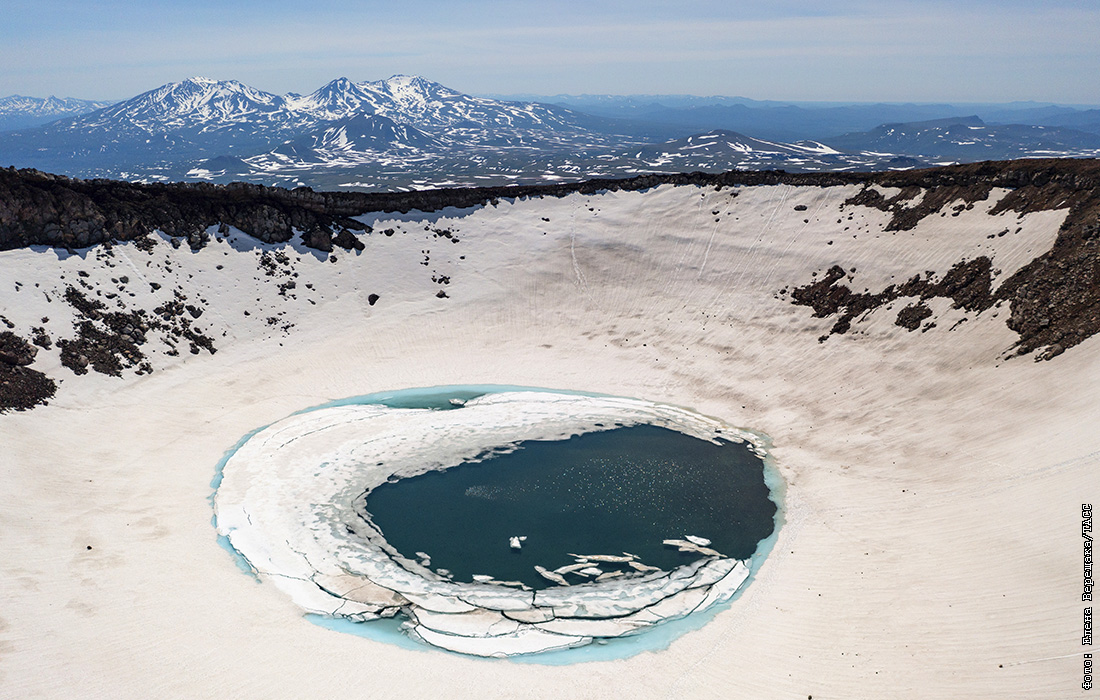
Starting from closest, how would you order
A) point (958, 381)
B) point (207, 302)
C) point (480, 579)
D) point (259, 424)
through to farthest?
1. point (480, 579)
2. point (958, 381)
3. point (259, 424)
4. point (207, 302)

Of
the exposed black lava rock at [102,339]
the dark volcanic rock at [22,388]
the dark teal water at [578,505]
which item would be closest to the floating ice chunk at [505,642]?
the dark teal water at [578,505]

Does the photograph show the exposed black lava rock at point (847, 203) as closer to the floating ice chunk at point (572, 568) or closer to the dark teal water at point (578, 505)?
the dark teal water at point (578, 505)

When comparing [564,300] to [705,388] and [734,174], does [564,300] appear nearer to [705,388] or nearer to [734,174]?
[705,388]

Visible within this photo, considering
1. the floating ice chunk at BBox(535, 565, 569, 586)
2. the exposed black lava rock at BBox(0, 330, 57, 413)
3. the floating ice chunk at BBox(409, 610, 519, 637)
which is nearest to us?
the floating ice chunk at BBox(409, 610, 519, 637)

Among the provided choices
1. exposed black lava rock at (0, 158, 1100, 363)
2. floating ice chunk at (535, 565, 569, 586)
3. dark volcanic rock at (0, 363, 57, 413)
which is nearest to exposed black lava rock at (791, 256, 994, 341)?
exposed black lava rock at (0, 158, 1100, 363)

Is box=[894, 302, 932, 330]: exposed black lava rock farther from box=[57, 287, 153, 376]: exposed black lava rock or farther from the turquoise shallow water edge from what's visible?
box=[57, 287, 153, 376]: exposed black lava rock

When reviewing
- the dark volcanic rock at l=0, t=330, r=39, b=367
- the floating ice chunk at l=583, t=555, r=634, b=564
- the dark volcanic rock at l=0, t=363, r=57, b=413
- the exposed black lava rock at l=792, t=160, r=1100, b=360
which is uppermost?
the exposed black lava rock at l=792, t=160, r=1100, b=360

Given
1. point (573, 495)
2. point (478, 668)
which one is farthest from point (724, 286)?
point (478, 668)
